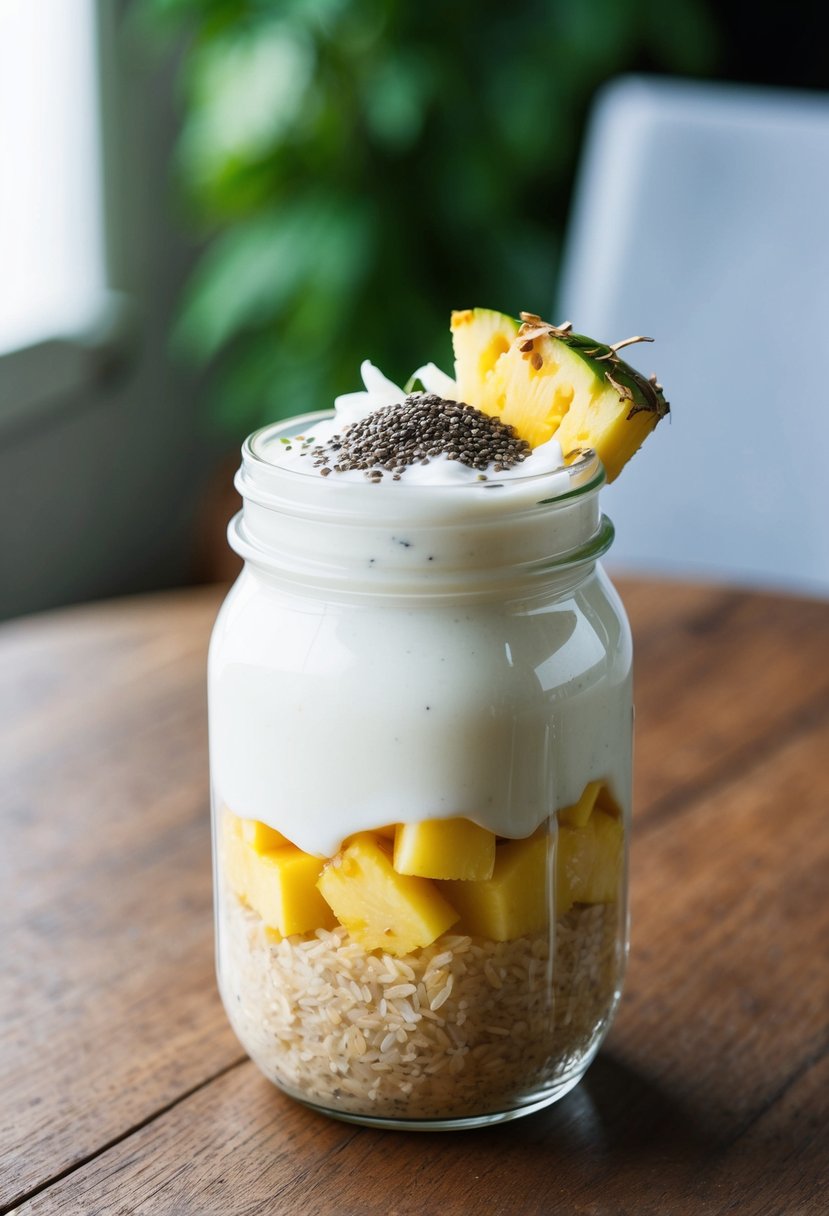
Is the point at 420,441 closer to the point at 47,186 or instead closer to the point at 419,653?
the point at 419,653

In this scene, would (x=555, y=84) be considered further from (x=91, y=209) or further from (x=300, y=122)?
(x=91, y=209)

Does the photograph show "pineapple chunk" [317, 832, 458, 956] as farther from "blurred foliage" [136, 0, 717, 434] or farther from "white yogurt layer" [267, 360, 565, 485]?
"blurred foliage" [136, 0, 717, 434]

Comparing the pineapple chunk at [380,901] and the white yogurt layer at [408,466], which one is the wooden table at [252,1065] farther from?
the white yogurt layer at [408,466]

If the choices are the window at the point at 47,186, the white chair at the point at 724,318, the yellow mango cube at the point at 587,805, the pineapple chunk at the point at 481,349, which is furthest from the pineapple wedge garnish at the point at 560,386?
the window at the point at 47,186

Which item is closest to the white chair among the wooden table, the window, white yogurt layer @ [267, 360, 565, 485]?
the wooden table

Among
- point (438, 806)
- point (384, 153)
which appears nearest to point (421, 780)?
point (438, 806)

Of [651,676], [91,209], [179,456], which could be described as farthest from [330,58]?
[651,676]
